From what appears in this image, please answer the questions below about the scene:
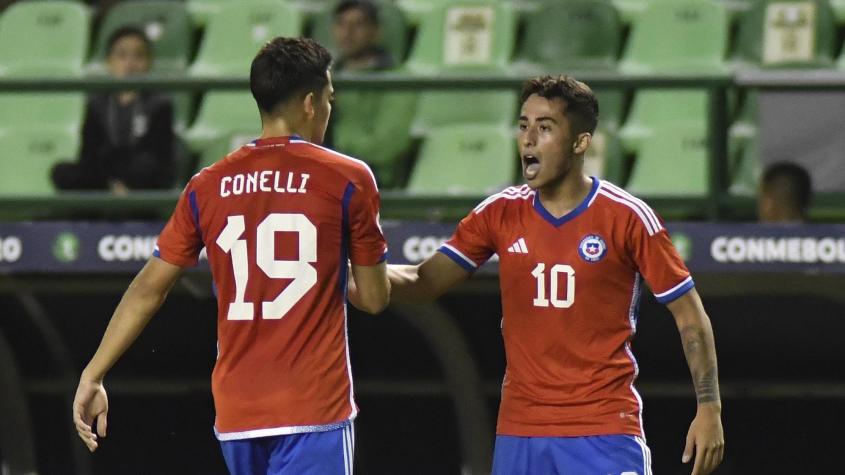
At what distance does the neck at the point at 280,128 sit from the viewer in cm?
417

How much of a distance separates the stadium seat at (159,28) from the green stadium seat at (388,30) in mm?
890

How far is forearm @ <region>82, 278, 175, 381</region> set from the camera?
4.22 meters

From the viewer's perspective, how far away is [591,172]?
23.3 ft

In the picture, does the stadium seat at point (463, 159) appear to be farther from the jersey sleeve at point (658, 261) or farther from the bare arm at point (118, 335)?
the bare arm at point (118, 335)

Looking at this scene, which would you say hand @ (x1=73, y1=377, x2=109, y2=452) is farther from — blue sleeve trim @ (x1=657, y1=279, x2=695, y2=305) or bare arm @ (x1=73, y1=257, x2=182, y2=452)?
blue sleeve trim @ (x1=657, y1=279, x2=695, y2=305)

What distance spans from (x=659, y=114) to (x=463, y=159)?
1056 millimetres

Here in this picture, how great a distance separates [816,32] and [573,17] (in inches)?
54.7

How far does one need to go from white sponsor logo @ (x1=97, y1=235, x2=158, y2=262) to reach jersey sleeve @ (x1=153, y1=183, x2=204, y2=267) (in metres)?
2.46

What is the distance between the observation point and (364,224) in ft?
13.5

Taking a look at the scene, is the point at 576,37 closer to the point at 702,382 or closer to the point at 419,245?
the point at 419,245

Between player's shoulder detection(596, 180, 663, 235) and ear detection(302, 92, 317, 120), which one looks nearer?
ear detection(302, 92, 317, 120)

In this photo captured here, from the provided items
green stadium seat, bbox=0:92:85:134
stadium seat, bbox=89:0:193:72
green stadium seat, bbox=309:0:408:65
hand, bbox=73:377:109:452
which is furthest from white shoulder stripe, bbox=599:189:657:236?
stadium seat, bbox=89:0:193:72

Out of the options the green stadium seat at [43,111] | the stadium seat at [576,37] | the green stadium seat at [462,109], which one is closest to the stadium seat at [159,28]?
the green stadium seat at [43,111]

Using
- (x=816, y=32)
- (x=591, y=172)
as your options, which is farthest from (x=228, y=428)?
(x=816, y=32)
